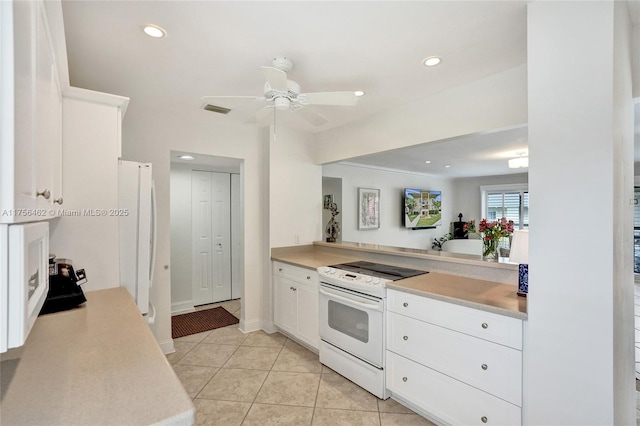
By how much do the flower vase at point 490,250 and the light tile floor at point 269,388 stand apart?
1.28m

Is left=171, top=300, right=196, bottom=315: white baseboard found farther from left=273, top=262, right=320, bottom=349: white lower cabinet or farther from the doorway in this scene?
left=273, top=262, right=320, bottom=349: white lower cabinet

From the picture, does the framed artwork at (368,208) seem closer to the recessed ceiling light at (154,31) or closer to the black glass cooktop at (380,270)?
the black glass cooktop at (380,270)

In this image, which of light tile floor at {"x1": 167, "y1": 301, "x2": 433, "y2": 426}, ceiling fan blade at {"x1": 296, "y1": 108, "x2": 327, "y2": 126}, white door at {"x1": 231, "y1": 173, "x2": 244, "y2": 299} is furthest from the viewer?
white door at {"x1": 231, "y1": 173, "x2": 244, "y2": 299}

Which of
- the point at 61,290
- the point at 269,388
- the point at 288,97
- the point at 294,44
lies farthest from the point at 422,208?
the point at 61,290

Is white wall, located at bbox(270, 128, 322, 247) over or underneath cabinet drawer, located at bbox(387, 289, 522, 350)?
over

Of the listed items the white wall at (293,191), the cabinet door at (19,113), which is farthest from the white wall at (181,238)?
the cabinet door at (19,113)

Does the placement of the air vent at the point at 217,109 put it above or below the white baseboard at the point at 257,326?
above

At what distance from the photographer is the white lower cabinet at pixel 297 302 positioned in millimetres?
3001

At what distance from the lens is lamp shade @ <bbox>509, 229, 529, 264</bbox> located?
1.98 meters

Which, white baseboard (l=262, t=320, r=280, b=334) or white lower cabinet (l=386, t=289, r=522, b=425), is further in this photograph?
white baseboard (l=262, t=320, r=280, b=334)

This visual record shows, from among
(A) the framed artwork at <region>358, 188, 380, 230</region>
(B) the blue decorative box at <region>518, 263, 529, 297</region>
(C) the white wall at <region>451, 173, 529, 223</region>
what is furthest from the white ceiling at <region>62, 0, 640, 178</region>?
(C) the white wall at <region>451, 173, 529, 223</region>

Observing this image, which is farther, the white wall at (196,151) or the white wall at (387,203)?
the white wall at (387,203)

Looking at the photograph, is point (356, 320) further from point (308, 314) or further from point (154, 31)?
point (154, 31)

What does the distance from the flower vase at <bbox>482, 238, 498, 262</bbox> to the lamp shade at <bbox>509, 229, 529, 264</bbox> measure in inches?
11.3
